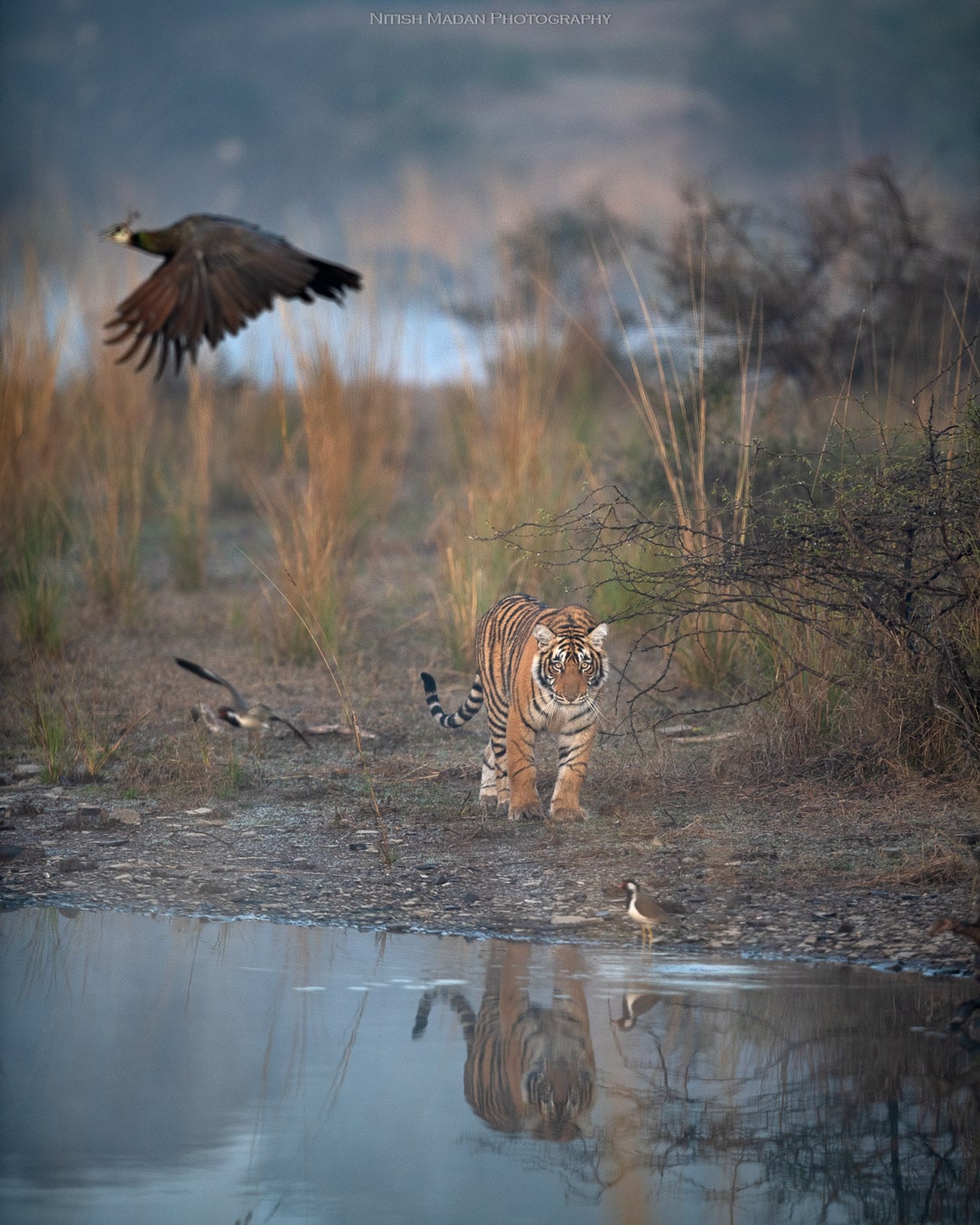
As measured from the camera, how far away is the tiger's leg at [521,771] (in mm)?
5141

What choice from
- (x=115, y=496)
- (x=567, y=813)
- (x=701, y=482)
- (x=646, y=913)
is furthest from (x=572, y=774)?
(x=115, y=496)

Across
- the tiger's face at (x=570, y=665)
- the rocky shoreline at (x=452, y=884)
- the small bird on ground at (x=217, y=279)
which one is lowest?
the rocky shoreline at (x=452, y=884)

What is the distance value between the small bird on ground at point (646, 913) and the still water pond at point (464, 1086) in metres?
0.19

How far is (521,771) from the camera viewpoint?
5.17 meters

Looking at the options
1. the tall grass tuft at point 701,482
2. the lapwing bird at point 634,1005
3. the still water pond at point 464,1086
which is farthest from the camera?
the tall grass tuft at point 701,482

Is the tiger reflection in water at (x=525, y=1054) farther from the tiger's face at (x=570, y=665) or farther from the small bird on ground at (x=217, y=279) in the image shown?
the small bird on ground at (x=217, y=279)

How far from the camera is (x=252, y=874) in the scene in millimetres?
4531

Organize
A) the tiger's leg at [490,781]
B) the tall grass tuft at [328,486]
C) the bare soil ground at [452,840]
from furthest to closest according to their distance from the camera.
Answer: the tall grass tuft at [328,486], the tiger's leg at [490,781], the bare soil ground at [452,840]

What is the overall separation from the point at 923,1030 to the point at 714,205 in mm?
7070

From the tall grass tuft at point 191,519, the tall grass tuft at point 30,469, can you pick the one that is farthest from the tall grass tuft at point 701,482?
the tall grass tuft at point 30,469

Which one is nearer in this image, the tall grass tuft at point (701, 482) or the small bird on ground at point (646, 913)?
the small bird on ground at point (646, 913)

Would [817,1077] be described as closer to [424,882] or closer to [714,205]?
[424,882]

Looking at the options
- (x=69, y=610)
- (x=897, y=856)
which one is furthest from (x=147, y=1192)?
(x=69, y=610)

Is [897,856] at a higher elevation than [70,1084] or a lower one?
A: higher
